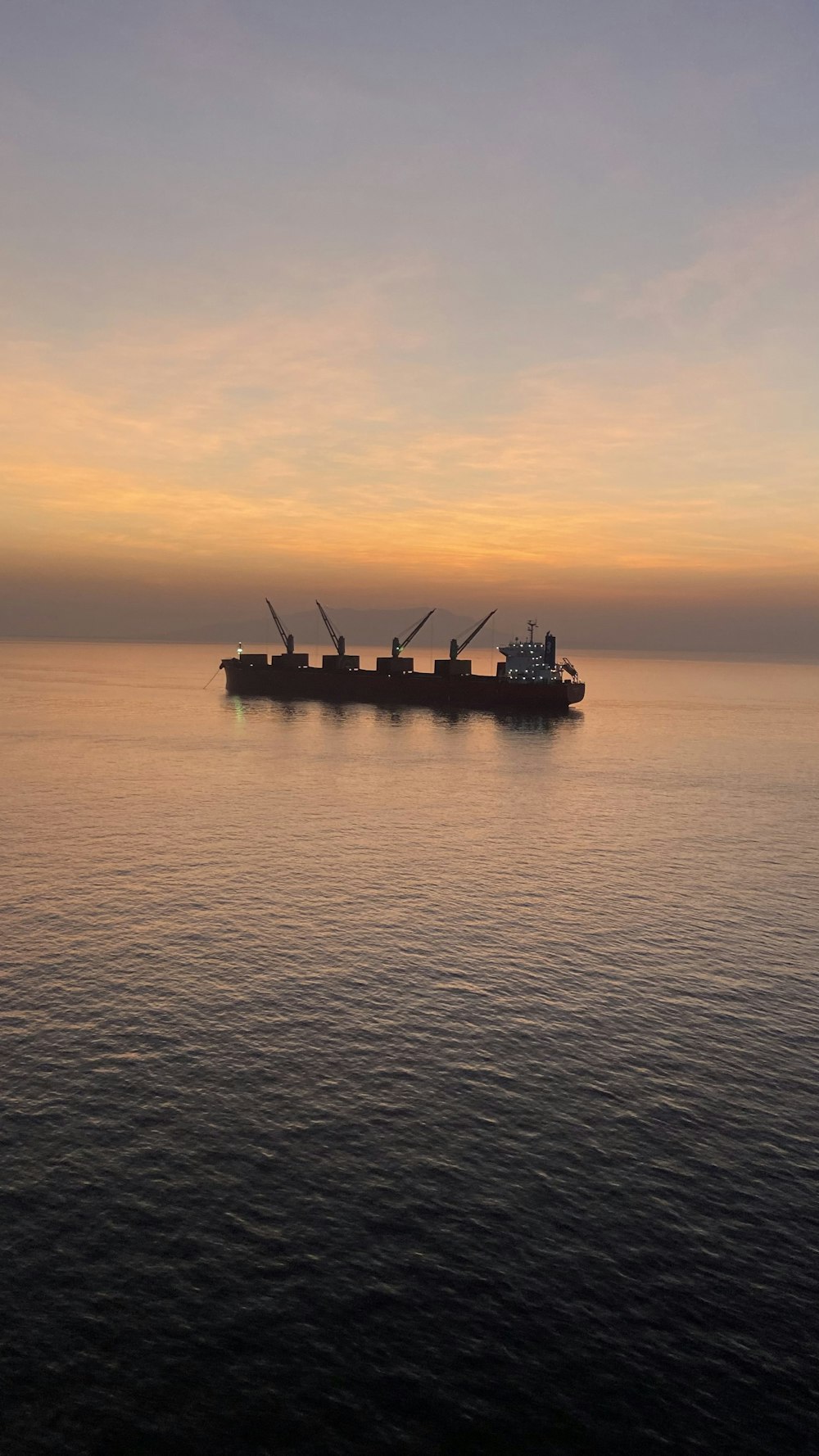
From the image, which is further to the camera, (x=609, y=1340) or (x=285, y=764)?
(x=285, y=764)

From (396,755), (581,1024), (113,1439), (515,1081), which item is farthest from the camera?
(396,755)

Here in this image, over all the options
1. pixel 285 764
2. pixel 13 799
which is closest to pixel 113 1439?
pixel 13 799

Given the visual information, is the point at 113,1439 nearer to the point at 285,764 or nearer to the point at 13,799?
the point at 13,799

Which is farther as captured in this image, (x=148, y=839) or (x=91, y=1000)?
(x=148, y=839)

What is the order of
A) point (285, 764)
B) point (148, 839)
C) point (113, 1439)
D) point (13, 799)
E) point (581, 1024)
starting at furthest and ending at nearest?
point (285, 764) → point (13, 799) → point (148, 839) → point (581, 1024) → point (113, 1439)

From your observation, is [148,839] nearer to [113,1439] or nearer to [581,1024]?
[581,1024]

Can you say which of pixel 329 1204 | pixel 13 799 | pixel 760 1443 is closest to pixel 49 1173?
pixel 329 1204
